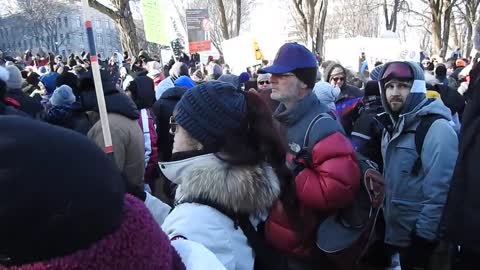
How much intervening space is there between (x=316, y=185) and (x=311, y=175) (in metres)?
0.07

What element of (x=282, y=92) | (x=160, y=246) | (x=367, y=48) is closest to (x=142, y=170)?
(x=282, y=92)

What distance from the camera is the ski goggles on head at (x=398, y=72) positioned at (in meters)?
3.38

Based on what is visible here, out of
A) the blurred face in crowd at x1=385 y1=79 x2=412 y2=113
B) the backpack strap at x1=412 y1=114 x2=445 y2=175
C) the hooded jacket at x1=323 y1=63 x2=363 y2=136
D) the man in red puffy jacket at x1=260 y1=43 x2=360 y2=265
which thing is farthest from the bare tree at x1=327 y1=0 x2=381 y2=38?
the man in red puffy jacket at x1=260 y1=43 x2=360 y2=265

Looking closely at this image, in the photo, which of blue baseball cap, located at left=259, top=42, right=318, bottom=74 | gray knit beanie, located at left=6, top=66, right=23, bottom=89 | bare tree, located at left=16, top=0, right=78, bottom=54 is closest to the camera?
blue baseball cap, located at left=259, top=42, right=318, bottom=74

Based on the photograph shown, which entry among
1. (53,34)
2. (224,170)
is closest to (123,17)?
(224,170)

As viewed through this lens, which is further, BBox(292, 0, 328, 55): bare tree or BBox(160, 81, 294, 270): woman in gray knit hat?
BBox(292, 0, 328, 55): bare tree

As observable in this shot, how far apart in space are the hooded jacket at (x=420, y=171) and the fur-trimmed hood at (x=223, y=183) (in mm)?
1584

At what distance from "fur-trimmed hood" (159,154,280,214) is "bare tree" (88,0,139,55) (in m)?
14.2

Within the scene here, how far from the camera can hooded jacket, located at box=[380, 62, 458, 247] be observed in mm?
2943

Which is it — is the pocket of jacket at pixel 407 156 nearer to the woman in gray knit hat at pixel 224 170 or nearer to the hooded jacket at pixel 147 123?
the woman in gray knit hat at pixel 224 170

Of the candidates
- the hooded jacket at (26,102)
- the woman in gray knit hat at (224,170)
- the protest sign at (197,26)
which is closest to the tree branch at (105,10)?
the protest sign at (197,26)

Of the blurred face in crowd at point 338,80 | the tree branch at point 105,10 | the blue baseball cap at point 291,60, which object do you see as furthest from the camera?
the tree branch at point 105,10

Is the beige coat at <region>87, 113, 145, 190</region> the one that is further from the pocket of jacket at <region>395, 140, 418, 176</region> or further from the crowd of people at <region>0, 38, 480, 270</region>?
the pocket of jacket at <region>395, 140, 418, 176</region>

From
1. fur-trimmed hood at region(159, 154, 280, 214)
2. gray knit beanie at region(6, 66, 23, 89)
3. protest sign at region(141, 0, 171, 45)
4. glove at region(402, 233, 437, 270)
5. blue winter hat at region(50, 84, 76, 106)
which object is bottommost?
glove at region(402, 233, 437, 270)
